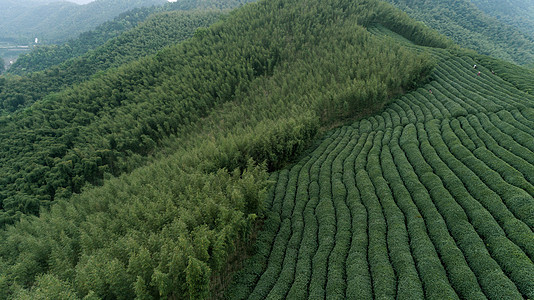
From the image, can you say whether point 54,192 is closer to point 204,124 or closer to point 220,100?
point 204,124

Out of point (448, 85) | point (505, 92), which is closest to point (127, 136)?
point (448, 85)

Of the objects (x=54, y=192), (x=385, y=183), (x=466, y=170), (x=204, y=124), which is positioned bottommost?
(x=54, y=192)

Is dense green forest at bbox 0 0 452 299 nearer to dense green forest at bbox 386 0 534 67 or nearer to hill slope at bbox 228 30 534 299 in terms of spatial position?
hill slope at bbox 228 30 534 299

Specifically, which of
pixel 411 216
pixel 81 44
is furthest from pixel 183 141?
pixel 81 44

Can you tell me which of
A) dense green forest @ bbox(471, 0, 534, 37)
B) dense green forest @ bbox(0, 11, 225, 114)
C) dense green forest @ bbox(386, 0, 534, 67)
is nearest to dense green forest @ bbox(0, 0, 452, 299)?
dense green forest @ bbox(0, 11, 225, 114)

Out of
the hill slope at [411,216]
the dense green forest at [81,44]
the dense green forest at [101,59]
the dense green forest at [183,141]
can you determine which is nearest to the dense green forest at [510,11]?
the dense green forest at [183,141]

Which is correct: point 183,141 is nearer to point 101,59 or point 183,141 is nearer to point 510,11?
point 101,59
